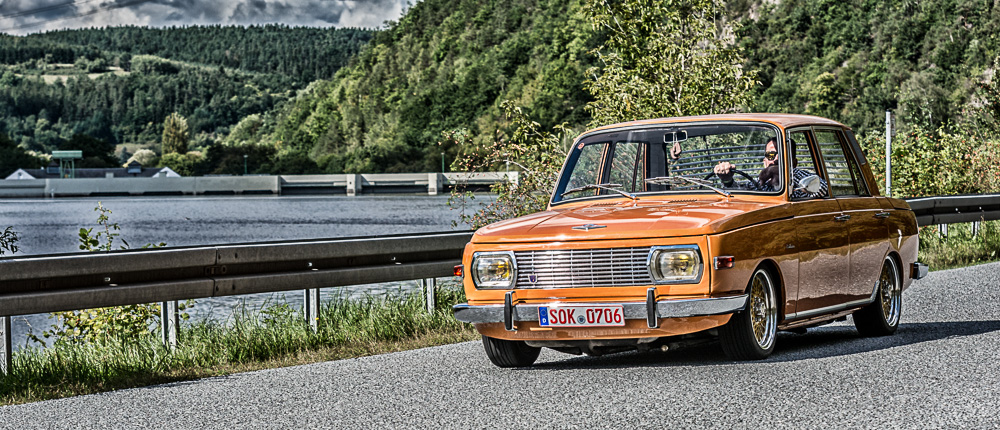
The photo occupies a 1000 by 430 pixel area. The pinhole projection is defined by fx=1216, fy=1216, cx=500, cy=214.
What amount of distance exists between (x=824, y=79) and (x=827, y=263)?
9668 centimetres

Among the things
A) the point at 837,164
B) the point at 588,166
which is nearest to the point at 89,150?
the point at 588,166

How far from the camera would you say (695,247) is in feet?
22.5

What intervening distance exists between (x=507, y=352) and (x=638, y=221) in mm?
1232

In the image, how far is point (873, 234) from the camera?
28.8 ft

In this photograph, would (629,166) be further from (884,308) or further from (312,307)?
(312,307)

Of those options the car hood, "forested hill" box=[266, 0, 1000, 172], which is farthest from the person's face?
"forested hill" box=[266, 0, 1000, 172]

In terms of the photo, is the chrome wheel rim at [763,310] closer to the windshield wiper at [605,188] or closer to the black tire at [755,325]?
the black tire at [755,325]

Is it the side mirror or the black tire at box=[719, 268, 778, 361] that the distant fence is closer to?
the side mirror

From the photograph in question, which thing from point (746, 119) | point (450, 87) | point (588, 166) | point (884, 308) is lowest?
point (884, 308)

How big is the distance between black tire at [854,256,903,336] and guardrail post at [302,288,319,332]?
4094mm

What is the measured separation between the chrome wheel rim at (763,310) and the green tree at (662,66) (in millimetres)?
10303

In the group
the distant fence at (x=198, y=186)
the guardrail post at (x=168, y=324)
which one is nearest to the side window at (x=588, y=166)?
the guardrail post at (x=168, y=324)

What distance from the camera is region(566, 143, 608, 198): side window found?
8.60 m

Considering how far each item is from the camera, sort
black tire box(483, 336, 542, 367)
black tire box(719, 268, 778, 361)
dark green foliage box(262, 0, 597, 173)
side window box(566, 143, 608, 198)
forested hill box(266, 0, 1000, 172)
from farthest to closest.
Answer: dark green foliage box(262, 0, 597, 173) → forested hill box(266, 0, 1000, 172) → side window box(566, 143, 608, 198) → black tire box(483, 336, 542, 367) → black tire box(719, 268, 778, 361)
